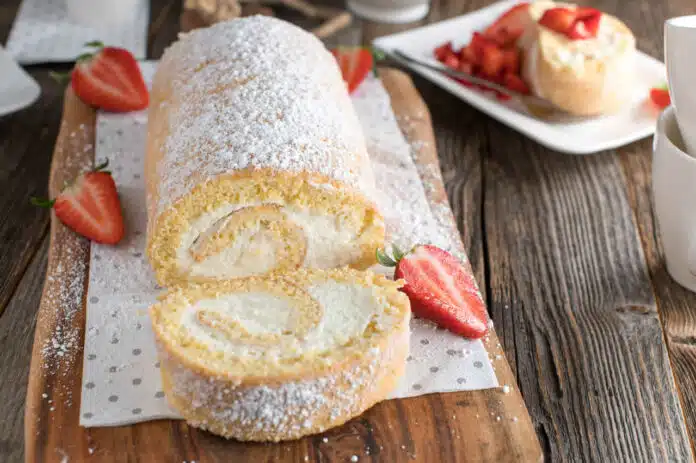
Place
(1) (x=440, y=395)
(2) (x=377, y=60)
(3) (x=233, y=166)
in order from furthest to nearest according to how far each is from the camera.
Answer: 1. (2) (x=377, y=60)
2. (3) (x=233, y=166)
3. (1) (x=440, y=395)

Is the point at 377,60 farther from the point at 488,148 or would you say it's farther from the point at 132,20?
the point at 132,20

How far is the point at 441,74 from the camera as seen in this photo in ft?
9.87

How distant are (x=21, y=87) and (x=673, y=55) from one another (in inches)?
83.1

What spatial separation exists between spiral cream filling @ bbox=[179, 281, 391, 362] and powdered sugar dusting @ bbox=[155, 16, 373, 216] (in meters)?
0.31

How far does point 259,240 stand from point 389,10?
6.10ft

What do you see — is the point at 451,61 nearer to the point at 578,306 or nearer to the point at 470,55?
the point at 470,55

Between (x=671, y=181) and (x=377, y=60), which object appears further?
(x=377, y=60)

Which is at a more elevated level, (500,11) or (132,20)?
(500,11)

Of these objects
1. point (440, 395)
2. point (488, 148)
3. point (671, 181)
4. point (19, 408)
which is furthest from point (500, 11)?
point (19, 408)

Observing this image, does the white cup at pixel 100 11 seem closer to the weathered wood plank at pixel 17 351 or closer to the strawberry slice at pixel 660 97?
the weathered wood plank at pixel 17 351

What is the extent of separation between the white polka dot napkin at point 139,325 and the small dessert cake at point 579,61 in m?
0.58

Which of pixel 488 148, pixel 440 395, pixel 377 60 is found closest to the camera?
pixel 440 395

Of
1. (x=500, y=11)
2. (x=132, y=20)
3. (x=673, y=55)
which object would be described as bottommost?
(x=132, y=20)

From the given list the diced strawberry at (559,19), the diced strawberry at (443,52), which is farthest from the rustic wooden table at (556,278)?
the diced strawberry at (559,19)
